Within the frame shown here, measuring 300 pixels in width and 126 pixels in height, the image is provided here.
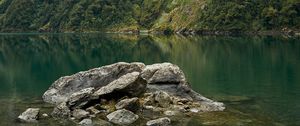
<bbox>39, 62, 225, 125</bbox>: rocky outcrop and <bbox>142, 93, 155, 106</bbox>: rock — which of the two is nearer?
<bbox>39, 62, 225, 125</bbox>: rocky outcrop

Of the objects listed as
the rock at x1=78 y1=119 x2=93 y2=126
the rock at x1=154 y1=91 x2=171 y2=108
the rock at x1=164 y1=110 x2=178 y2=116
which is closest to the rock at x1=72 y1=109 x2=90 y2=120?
the rock at x1=78 y1=119 x2=93 y2=126

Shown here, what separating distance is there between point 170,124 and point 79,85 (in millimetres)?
23585

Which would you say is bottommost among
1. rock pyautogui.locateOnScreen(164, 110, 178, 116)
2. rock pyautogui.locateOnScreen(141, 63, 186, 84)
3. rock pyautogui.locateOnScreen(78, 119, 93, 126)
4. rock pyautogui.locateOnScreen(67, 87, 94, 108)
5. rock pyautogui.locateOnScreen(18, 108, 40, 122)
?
rock pyautogui.locateOnScreen(164, 110, 178, 116)

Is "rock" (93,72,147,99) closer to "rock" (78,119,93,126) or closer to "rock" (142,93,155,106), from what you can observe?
"rock" (142,93,155,106)

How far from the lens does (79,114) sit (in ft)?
171

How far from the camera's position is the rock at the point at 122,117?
48938 mm

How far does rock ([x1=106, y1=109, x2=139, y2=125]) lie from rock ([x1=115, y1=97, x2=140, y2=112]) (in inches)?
121

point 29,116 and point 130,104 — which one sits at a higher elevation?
point 130,104

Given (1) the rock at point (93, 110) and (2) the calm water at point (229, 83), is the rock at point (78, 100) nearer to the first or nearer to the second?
(1) the rock at point (93, 110)

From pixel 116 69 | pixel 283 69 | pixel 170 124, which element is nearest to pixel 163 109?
pixel 170 124

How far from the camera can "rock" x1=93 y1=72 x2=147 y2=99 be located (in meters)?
57.6

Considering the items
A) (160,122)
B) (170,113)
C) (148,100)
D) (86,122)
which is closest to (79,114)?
(86,122)

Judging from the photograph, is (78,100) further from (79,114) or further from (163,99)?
(163,99)

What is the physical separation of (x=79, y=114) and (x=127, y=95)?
843 cm
